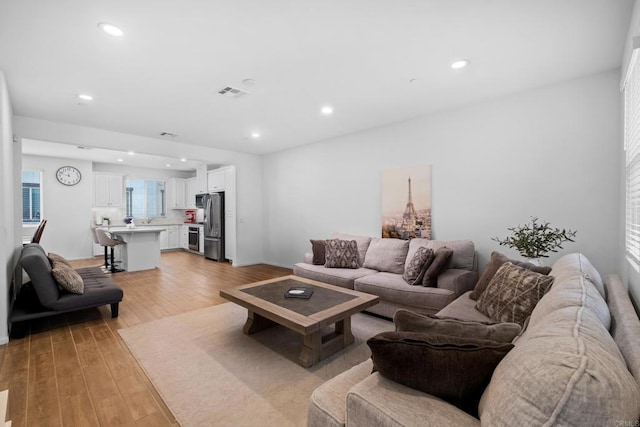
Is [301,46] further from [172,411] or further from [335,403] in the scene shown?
[172,411]

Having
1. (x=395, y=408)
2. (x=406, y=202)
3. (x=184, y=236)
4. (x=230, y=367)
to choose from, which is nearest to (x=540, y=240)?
(x=406, y=202)

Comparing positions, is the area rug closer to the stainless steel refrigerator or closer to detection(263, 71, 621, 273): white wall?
detection(263, 71, 621, 273): white wall

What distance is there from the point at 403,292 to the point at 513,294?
128 cm

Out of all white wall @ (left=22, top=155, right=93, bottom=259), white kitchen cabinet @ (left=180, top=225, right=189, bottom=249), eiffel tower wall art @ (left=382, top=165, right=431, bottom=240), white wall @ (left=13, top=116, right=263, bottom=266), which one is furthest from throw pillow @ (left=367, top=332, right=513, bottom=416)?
white wall @ (left=22, top=155, right=93, bottom=259)

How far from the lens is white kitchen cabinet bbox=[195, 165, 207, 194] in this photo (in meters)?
8.36

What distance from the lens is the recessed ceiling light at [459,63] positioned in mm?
2642

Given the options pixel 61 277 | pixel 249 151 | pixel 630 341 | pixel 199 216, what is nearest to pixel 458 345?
pixel 630 341

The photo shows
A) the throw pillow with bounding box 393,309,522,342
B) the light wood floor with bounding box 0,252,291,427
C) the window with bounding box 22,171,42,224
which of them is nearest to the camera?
the throw pillow with bounding box 393,309,522,342

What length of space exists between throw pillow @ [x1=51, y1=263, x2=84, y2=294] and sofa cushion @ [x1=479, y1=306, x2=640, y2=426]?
13.1 feet

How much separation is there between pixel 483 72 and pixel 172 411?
380cm

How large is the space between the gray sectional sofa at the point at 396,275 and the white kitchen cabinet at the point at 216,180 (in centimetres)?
384

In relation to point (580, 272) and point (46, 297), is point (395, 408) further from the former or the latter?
point (46, 297)

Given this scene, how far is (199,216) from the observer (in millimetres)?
9039

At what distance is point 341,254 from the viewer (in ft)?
14.1
